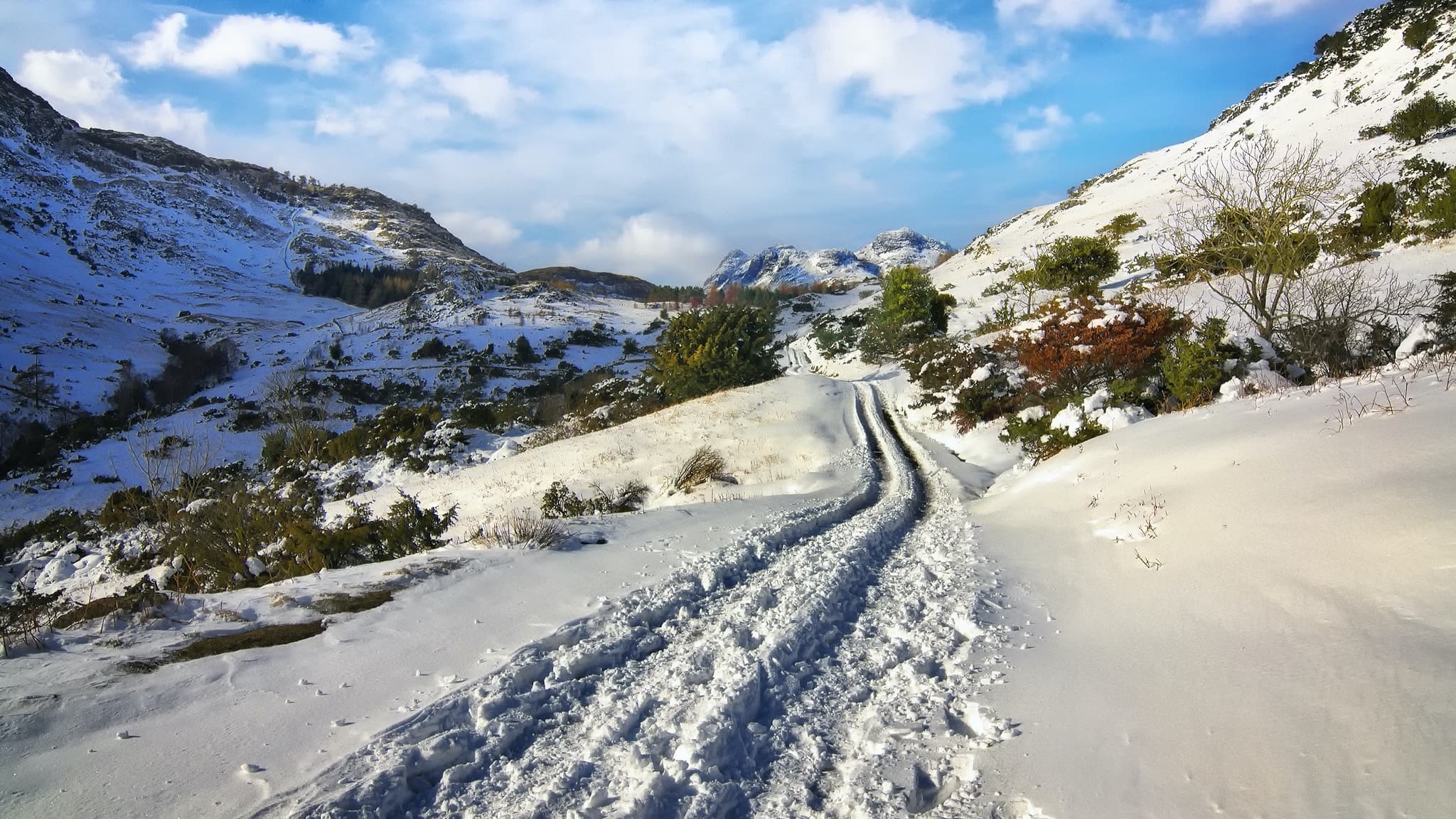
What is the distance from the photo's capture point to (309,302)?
286 feet

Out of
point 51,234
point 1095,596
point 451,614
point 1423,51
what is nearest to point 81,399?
point 451,614

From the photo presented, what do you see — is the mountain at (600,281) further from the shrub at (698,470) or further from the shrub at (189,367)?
the shrub at (698,470)

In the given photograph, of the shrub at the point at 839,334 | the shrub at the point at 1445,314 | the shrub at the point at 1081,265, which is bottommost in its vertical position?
the shrub at the point at 1445,314

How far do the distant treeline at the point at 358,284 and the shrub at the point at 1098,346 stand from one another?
9081 centimetres

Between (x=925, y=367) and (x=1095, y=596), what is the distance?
1790cm

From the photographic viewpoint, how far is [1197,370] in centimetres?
1173

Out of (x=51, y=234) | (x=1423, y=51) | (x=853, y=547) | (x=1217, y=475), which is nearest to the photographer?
(x=1217, y=475)

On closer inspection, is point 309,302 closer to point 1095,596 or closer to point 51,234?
point 51,234

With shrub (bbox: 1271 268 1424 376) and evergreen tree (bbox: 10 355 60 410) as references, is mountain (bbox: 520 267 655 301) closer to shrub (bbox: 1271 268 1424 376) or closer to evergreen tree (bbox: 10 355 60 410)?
evergreen tree (bbox: 10 355 60 410)

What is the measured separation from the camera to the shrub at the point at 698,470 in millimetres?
13969

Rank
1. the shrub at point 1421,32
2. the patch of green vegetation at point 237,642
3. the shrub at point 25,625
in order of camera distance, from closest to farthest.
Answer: the patch of green vegetation at point 237,642
the shrub at point 25,625
the shrub at point 1421,32

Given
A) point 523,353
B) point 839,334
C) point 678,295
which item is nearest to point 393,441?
point 839,334

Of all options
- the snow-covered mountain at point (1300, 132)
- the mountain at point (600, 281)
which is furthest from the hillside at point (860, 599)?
the mountain at point (600, 281)

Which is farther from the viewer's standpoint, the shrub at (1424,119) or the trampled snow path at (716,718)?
the shrub at (1424,119)
